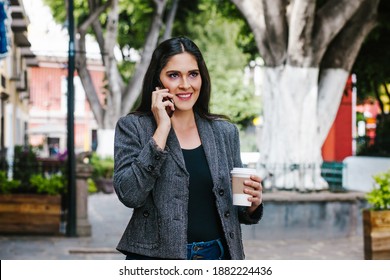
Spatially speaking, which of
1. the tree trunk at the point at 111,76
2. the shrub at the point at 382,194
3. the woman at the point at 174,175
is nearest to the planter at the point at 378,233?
the shrub at the point at 382,194

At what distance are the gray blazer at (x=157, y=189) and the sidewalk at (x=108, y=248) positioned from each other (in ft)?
17.1

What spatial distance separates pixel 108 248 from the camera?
8336mm

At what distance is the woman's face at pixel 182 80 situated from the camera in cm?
246

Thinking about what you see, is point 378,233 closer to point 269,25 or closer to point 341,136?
point 269,25

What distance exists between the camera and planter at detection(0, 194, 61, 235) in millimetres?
9125

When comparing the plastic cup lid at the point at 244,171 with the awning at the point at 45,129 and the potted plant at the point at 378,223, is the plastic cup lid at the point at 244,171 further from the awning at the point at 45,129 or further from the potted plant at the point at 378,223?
the awning at the point at 45,129

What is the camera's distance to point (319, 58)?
10195mm

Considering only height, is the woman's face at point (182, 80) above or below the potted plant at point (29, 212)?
above

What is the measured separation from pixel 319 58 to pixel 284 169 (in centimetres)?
157

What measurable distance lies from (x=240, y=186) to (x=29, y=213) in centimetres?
705

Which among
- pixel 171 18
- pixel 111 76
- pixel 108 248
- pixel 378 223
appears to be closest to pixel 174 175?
pixel 378 223

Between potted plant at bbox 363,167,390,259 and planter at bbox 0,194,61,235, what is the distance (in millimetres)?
3933

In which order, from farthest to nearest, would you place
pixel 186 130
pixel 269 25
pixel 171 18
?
1. pixel 171 18
2. pixel 269 25
3. pixel 186 130
